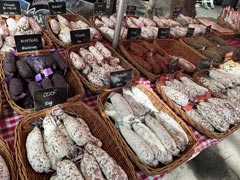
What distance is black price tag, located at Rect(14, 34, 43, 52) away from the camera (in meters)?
1.78

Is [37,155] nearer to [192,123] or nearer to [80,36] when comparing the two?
[192,123]

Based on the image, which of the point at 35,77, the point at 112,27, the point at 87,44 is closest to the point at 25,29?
the point at 87,44

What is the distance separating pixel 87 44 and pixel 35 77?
30.2 inches

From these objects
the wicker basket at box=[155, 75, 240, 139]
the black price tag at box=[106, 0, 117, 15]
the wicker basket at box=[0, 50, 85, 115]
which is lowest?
the wicker basket at box=[155, 75, 240, 139]

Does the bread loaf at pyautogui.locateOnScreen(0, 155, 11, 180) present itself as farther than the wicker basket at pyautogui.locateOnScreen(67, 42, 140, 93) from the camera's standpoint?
No

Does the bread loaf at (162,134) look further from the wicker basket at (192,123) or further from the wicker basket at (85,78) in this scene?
the wicker basket at (85,78)

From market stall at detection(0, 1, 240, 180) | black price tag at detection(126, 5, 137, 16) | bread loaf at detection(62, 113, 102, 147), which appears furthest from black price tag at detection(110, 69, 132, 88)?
black price tag at detection(126, 5, 137, 16)

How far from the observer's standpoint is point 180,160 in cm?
134

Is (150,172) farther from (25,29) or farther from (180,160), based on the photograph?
(25,29)

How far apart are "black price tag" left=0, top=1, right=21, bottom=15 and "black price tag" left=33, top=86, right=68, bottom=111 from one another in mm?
1506

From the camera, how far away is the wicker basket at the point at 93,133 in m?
1.11

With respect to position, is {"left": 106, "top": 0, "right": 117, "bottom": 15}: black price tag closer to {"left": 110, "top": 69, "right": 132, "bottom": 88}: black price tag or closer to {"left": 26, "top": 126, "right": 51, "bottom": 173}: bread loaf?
{"left": 110, "top": 69, "right": 132, "bottom": 88}: black price tag

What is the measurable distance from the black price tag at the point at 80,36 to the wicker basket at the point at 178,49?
846 millimetres

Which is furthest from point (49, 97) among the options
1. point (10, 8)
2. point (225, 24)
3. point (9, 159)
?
point (225, 24)
